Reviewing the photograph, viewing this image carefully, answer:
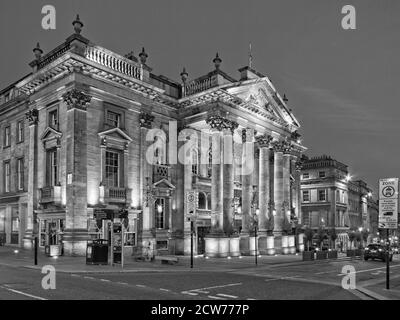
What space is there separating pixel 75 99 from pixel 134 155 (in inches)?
260

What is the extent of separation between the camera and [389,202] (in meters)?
15.4

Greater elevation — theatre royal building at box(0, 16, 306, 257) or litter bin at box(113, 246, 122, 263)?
theatre royal building at box(0, 16, 306, 257)

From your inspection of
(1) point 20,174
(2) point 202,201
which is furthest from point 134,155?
(1) point 20,174

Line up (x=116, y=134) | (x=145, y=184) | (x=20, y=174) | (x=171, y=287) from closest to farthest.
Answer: (x=171, y=287)
(x=116, y=134)
(x=145, y=184)
(x=20, y=174)

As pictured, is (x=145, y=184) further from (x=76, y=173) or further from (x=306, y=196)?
(x=306, y=196)

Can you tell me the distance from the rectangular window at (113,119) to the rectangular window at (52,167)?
4371 mm

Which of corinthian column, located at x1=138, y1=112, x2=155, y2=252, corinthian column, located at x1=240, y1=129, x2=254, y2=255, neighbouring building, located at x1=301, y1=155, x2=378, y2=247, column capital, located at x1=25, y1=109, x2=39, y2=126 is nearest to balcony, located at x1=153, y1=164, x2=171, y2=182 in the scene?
corinthian column, located at x1=138, y1=112, x2=155, y2=252

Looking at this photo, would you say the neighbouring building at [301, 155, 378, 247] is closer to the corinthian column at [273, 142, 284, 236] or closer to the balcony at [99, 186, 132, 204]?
the corinthian column at [273, 142, 284, 236]

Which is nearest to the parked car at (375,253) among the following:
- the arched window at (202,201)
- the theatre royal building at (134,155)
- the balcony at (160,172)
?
the theatre royal building at (134,155)

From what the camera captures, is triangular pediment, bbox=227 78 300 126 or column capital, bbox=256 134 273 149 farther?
column capital, bbox=256 134 273 149

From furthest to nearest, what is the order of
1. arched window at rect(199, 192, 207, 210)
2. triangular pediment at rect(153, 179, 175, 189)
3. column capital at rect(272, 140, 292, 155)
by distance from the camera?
1. column capital at rect(272, 140, 292, 155)
2. arched window at rect(199, 192, 207, 210)
3. triangular pediment at rect(153, 179, 175, 189)

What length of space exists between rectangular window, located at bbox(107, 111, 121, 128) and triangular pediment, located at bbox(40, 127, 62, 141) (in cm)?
366

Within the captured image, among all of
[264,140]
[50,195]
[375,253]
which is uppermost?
[264,140]

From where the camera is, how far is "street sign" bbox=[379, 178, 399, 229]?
50.1ft
